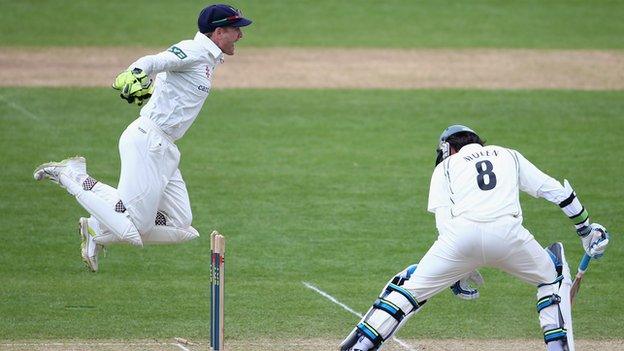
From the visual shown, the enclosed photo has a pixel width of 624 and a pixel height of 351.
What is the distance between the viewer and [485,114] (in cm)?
2083

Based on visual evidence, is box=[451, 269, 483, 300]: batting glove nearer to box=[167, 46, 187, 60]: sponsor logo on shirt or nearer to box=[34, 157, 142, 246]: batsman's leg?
box=[34, 157, 142, 246]: batsman's leg

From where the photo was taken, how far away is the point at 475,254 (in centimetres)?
876

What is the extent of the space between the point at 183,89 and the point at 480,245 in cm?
291

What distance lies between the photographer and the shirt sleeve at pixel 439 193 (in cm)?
910

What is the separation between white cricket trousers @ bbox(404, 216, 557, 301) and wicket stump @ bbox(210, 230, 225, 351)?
1436 mm

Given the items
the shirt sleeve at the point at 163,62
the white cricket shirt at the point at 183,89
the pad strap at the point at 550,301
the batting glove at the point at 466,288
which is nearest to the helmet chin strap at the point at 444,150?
the batting glove at the point at 466,288

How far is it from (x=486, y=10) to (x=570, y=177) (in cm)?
1295

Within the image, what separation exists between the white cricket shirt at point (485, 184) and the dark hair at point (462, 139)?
0.11m

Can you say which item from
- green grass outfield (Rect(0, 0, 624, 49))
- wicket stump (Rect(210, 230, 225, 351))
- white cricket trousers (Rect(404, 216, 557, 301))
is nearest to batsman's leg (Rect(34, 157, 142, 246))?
wicket stump (Rect(210, 230, 225, 351))

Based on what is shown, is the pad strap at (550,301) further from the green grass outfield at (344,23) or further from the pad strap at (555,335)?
the green grass outfield at (344,23)

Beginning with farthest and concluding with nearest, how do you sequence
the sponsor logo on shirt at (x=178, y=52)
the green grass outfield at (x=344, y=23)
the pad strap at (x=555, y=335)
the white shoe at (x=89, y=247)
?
the green grass outfield at (x=344, y=23) < the white shoe at (x=89, y=247) < the sponsor logo on shirt at (x=178, y=52) < the pad strap at (x=555, y=335)

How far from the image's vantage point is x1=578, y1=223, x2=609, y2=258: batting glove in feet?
31.1

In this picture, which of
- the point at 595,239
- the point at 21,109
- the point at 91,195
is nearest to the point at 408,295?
→ the point at 595,239

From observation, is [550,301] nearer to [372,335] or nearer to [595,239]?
[595,239]
